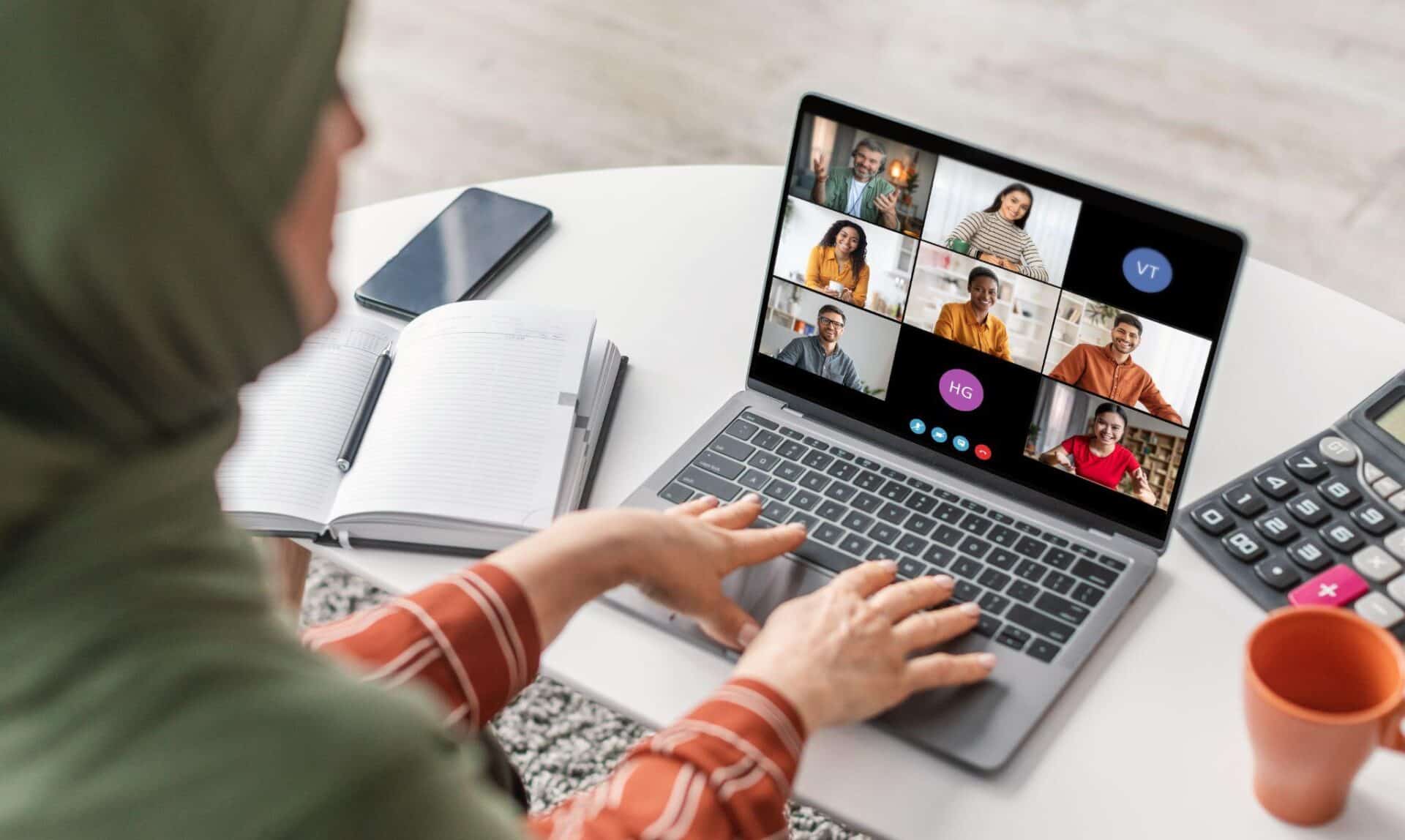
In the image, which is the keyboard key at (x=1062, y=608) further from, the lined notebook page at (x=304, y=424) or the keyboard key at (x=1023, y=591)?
the lined notebook page at (x=304, y=424)

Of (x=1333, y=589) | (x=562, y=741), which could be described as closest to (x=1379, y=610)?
(x=1333, y=589)

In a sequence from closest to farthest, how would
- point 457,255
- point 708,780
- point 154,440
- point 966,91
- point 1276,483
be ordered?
point 154,440 → point 708,780 → point 1276,483 → point 457,255 → point 966,91

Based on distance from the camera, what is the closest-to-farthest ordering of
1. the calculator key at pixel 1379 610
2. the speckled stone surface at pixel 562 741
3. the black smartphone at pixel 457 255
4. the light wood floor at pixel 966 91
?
the calculator key at pixel 1379 610
the black smartphone at pixel 457 255
the speckled stone surface at pixel 562 741
the light wood floor at pixel 966 91

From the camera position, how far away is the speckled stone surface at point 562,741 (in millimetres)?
1550

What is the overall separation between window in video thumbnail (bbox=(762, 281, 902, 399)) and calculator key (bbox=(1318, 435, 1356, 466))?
320 millimetres

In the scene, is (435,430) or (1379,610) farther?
(435,430)

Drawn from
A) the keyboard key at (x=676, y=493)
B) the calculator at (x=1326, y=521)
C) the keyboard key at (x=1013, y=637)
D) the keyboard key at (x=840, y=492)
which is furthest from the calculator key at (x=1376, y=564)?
the keyboard key at (x=676, y=493)

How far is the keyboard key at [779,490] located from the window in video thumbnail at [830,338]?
0.10 metres

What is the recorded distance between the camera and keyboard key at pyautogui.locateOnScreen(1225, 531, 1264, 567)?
939mm

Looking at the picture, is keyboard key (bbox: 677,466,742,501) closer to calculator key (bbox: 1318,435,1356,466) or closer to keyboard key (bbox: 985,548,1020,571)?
keyboard key (bbox: 985,548,1020,571)

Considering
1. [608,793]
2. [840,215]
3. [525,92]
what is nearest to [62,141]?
[608,793]

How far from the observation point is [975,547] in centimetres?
95

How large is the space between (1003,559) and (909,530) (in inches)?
2.7

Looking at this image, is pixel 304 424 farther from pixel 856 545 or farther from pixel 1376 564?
pixel 1376 564
